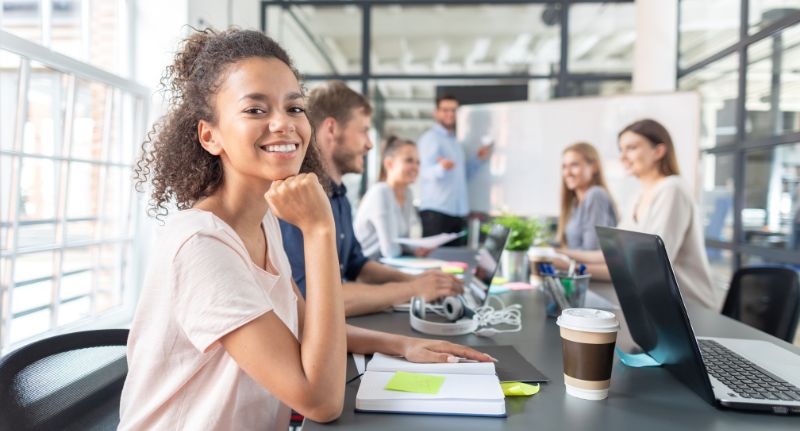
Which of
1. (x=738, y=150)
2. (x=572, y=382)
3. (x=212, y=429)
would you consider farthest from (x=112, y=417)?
(x=738, y=150)

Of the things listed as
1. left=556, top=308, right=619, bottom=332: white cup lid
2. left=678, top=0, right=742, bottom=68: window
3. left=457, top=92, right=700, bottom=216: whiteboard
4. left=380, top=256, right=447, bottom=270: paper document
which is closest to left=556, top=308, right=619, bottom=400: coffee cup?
left=556, top=308, right=619, bottom=332: white cup lid

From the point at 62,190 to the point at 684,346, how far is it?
9.10 ft

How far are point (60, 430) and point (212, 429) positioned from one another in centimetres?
30

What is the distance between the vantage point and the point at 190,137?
114cm

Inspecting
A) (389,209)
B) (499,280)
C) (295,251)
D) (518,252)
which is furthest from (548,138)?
(295,251)

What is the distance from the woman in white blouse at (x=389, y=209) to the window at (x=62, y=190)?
1434mm

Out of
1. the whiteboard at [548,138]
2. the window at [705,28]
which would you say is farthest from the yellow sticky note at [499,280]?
the window at [705,28]

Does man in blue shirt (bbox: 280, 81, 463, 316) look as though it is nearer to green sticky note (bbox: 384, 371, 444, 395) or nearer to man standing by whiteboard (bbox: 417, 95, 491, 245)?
green sticky note (bbox: 384, 371, 444, 395)

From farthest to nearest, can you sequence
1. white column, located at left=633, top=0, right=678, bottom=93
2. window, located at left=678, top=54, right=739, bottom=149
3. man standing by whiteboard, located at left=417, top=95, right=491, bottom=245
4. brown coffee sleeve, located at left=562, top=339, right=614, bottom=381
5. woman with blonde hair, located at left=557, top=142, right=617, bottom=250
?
white column, located at left=633, top=0, right=678, bottom=93
man standing by whiteboard, located at left=417, top=95, right=491, bottom=245
window, located at left=678, top=54, right=739, bottom=149
woman with blonde hair, located at left=557, top=142, right=617, bottom=250
brown coffee sleeve, located at left=562, top=339, right=614, bottom=381

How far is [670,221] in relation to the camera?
236 centimetres

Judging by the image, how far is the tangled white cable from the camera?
1447 mm

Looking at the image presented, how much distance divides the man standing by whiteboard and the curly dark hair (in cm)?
381

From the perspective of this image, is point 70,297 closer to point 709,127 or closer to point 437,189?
point 437,189

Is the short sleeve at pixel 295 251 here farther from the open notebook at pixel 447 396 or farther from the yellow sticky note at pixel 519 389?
the yellow sticky note at pixel 519 389
